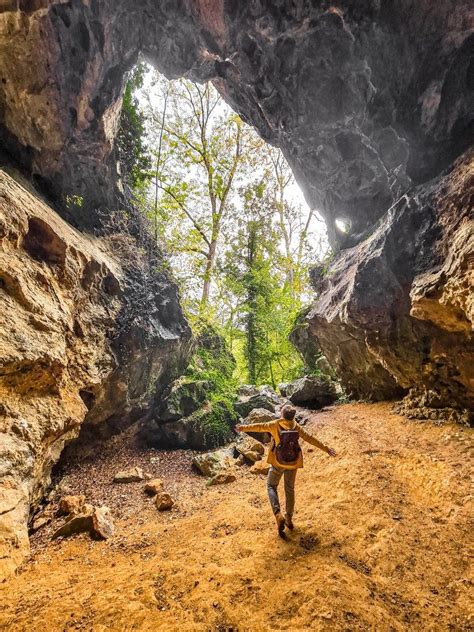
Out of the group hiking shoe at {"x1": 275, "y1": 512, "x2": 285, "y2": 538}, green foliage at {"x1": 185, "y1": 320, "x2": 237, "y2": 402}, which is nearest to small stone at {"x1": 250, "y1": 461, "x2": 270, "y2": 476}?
hiking shoe at {"x1": 275, "y1": 512, "x2": 285, "y2": 538}

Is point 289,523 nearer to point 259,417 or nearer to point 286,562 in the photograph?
point 286,562

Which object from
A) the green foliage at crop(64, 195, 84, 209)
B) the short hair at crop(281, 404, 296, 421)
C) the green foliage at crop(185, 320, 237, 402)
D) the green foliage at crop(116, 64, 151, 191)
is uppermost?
the green foliage at crop(116, 64, 151, 191)

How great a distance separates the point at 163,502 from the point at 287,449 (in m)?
3.12

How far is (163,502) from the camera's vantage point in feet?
18.3

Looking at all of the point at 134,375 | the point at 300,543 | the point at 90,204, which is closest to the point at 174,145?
the point at 90,204

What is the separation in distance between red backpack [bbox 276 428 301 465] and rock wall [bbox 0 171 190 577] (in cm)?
357

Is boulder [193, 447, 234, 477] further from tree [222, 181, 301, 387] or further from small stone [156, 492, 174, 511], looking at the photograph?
tree [222, 181, 301, 387]

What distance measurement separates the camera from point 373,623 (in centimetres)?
258

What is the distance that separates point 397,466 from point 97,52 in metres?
13.2

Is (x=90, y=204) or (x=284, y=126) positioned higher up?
(x=284, y=126)

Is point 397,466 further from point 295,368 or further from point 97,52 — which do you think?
point 97,52

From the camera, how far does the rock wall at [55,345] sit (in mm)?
4258

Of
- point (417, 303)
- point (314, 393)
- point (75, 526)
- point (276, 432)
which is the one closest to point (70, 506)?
point (75, 526)

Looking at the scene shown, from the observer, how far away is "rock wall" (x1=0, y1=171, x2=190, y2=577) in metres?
4.26
